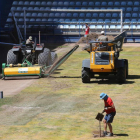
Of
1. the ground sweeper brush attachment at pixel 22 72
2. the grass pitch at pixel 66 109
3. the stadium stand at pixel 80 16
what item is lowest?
the grass pitch at pixel 66 109

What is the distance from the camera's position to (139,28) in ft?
127

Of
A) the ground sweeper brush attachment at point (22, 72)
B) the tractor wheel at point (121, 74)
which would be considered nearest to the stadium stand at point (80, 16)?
the ground sweeper brush attachment at point (22, 72)

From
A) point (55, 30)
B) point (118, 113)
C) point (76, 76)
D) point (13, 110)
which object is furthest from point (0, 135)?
point (55, 30)

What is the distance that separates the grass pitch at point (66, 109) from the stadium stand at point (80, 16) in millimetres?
18102

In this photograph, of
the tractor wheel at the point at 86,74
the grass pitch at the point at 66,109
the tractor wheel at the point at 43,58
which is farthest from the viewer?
the tractor wheel at the point at 43,58

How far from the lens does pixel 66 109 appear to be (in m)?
14.6

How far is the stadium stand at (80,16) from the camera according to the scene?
3928cm

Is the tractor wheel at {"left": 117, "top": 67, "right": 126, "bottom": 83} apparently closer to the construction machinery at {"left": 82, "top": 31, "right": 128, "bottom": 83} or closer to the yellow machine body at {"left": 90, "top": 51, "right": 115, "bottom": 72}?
the construction machinery at {"left": 82, "top": 31, "right": 128, "bottom": 83}

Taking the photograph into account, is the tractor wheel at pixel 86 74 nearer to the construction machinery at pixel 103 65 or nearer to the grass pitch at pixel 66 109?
the construction machinery at pixel 103 65

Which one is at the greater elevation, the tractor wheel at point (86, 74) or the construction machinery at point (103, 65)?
the construction machinery at point (103, 65)

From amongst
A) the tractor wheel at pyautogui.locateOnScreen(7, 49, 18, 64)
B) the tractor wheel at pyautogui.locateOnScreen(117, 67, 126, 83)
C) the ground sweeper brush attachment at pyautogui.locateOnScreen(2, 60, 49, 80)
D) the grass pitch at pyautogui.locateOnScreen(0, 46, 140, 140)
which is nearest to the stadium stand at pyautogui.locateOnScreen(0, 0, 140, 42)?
the tractor wheel at pyautogui.locateOnScreen(7, 49, 18, 64)

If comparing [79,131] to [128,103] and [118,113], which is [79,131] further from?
[128,103]

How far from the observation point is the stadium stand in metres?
39.3

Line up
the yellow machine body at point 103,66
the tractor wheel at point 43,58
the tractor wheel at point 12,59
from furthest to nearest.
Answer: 1. the tractor wheel at point 12,59
2. the tractor wheel at point 43,58
3. the yellow machine body at point 103,66
